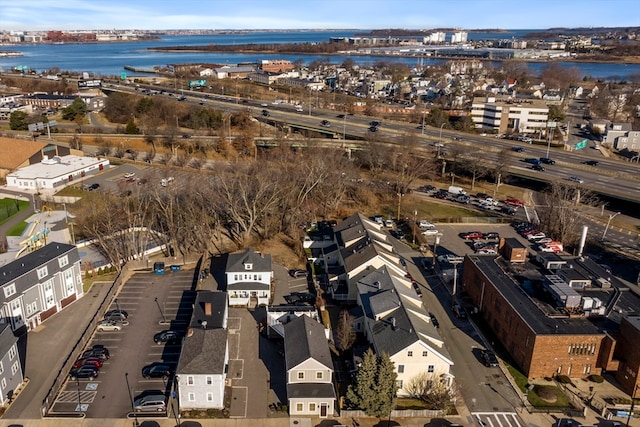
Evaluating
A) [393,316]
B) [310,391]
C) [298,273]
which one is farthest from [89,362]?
[393,316]

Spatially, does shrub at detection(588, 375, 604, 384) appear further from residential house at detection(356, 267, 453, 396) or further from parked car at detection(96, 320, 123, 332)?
parked car at detection(96, 320, 123, 332)

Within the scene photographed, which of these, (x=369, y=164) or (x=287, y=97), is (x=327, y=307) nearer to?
(x=369, y=164)

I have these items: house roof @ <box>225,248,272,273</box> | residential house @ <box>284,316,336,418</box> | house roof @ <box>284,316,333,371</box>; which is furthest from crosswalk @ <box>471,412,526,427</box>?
house roof @ <box>225,248,272,273</box>

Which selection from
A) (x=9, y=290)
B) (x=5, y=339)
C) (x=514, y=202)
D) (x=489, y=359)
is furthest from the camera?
(x=514, y=202)

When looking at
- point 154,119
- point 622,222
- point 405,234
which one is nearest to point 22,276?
point 405,234

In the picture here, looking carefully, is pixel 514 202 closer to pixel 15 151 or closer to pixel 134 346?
pixel 134 346

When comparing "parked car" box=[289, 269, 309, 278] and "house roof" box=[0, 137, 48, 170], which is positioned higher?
"house roof" box=[0, 137, 48, 170]
